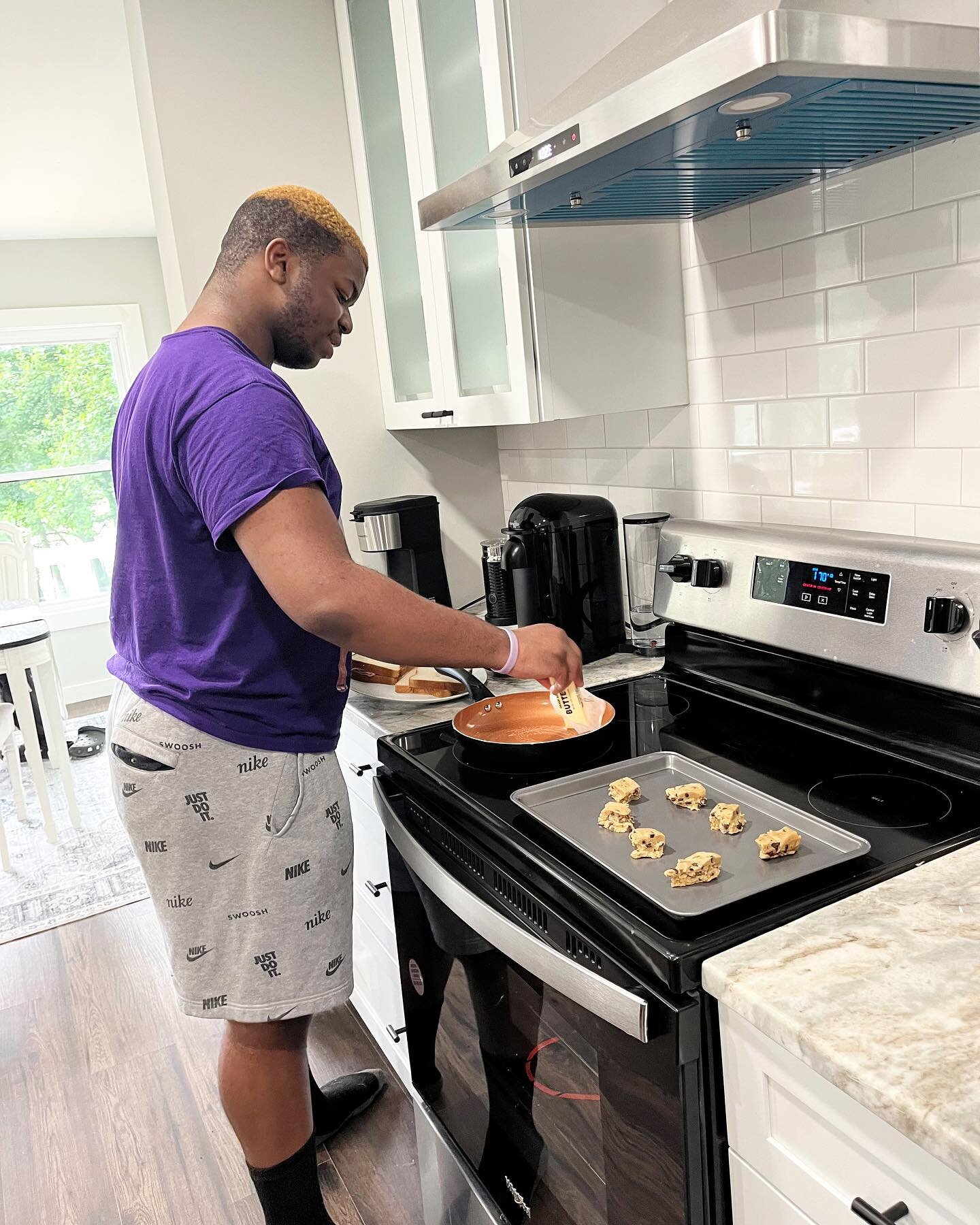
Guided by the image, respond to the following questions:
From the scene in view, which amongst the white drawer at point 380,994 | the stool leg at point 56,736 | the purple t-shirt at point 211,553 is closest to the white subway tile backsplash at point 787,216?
the purple t-shirt at point 211,553

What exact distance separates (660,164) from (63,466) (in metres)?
5.12

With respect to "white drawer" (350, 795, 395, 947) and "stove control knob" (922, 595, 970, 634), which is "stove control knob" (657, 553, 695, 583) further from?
"white drawer" (350, 795, 395, 947)

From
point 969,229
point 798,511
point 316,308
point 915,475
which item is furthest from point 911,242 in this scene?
point 316,308

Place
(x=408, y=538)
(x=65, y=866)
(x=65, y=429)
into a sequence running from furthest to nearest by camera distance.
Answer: (x=65, y=429), (x=65, y=866), (x=408, y=538)

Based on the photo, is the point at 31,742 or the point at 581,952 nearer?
the point at 581,952

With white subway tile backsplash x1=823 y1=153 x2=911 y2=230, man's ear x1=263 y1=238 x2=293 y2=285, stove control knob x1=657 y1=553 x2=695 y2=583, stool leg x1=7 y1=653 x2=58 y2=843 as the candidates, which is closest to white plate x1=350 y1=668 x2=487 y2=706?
stove control knob x1=657 y1=553 x2=695 y2=583

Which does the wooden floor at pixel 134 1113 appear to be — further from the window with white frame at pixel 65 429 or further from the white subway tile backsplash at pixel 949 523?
the window with white frame at pixel 65 429

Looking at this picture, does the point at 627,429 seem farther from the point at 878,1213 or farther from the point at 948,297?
the point at 878,1213

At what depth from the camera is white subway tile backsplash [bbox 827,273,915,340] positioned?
1.35m

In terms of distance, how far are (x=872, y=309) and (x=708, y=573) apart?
45 centimetres

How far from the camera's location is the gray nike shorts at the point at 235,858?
1.37 m

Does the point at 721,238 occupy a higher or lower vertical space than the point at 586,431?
higher

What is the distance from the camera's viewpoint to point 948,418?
1.32 metres

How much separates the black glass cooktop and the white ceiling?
253cm
